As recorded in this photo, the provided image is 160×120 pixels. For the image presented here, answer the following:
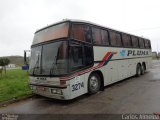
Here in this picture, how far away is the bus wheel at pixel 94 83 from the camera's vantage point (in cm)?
740

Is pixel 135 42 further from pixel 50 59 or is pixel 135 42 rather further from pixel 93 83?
pixel 50 59

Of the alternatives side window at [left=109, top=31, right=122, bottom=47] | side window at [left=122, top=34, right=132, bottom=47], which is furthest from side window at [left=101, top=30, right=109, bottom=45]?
side window at [left=122, top=34, right=132, bottom=47]

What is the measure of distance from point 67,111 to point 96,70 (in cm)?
275

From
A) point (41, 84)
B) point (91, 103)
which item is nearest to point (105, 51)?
point (91, 103)

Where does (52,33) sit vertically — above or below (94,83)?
above

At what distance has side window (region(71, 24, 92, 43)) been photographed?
6718mm

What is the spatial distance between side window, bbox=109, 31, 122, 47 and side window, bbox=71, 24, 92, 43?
7.54 feet

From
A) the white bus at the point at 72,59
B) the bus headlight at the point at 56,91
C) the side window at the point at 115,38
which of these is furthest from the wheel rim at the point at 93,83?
the side window at the point at 115,38

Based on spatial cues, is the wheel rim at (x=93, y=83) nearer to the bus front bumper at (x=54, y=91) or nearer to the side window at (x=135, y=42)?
the bus front bumper at (x=54, y=91)

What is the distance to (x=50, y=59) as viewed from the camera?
6469 millimetres

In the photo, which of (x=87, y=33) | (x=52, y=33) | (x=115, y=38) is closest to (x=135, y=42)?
(x=115, y=38)

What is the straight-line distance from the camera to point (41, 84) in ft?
22.2

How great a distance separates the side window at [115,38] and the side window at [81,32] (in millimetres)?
2298

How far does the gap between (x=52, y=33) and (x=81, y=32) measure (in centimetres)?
124
